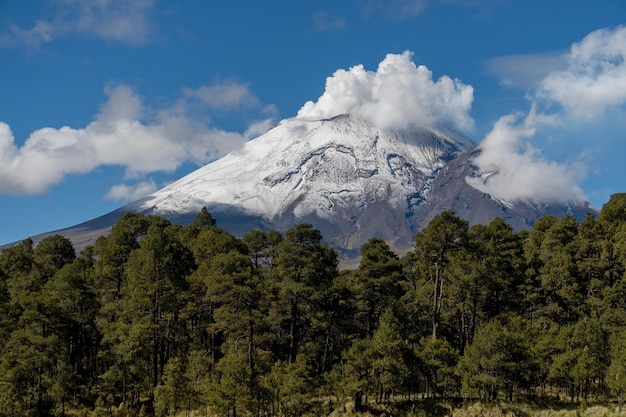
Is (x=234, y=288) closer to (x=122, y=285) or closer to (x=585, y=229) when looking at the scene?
(x=122, y=285)

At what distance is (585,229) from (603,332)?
1855 centimetres

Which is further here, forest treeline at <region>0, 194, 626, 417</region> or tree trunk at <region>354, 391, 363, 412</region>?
tree trunk at <region>354, 391, 363, 412</region>

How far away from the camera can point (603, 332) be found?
5569cm

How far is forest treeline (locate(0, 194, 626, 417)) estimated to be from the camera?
51281 millimetres

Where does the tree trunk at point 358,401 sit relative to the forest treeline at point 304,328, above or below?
below

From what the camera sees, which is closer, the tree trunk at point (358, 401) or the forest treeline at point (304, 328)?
the forest treeline at point (304, 328)

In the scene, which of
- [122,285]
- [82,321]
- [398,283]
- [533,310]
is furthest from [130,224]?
[533,310]

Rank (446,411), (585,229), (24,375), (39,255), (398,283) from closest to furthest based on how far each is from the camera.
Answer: (24,375), (446,411), (398,283), (585,229), (39,255)

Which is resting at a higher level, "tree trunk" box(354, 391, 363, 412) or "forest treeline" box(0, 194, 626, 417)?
"forest treeline" box(0, 194, 626, 417)

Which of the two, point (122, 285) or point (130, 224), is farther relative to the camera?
point (130, 224)

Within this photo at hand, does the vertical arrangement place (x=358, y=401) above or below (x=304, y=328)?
below

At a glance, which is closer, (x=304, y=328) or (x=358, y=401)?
(x=358, y=401)

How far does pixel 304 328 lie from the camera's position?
60.3m

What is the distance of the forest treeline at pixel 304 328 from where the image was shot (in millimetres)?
51281
